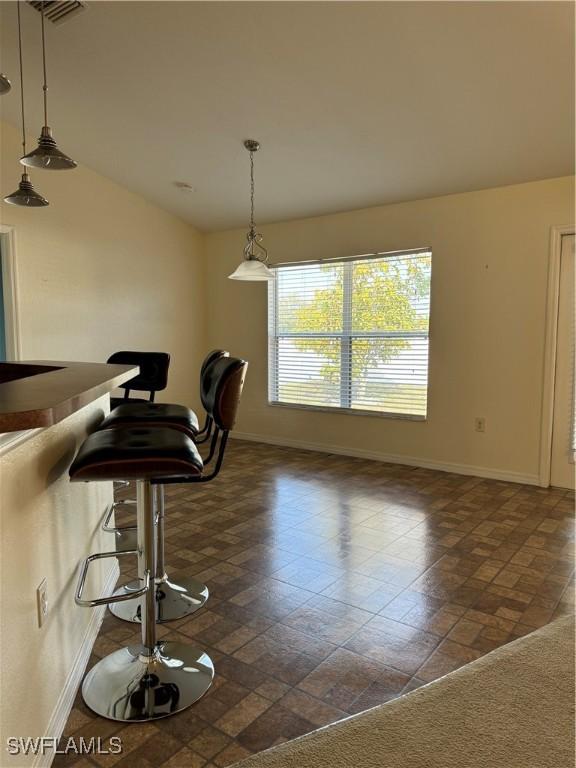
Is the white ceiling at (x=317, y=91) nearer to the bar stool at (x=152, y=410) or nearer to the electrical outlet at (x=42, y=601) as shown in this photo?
the bar stool at (x=152, y=410)

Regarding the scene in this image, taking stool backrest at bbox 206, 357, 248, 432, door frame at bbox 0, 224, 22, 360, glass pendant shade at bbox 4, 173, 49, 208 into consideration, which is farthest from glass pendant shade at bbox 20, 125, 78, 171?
door frame at bbox 0, 224, 22, 360

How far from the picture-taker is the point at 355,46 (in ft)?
A: 8.71

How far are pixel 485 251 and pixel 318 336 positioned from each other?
1.77 m

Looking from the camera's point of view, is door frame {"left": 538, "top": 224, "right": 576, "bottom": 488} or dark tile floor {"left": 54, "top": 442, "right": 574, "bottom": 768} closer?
dark tile floor {"left": 54, "top": 442, "right": 574, "bottom": 768}

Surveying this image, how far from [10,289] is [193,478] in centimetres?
313

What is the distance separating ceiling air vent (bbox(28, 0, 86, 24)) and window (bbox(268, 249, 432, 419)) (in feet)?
9.44

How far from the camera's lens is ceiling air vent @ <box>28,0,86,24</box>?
8.64 ft

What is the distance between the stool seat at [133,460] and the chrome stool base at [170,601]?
98 centimetres

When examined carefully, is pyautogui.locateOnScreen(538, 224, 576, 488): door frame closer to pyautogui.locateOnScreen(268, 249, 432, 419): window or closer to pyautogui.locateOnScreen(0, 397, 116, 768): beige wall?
pyautogui.locateOnScreen(268, 249, 432, 419): window

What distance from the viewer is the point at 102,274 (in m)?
4.85

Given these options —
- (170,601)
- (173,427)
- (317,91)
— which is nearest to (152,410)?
(173,427)

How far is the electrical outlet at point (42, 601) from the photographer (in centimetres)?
140

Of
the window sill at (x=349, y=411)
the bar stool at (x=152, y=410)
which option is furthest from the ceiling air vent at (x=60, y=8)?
the window sill at (x=349, y=411)

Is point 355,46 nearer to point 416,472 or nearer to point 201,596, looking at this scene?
point 201,596
